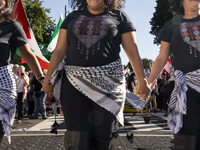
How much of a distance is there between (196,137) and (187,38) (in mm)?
1008

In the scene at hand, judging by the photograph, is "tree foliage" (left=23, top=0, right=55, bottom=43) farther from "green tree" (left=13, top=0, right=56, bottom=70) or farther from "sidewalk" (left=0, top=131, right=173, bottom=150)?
"sidewalk" (left=0, top=131, right=173, bottom=150)

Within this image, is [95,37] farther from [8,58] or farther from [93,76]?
[8,58]

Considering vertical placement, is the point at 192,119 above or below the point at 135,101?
above

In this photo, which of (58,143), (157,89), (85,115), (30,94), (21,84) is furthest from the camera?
(157,89)

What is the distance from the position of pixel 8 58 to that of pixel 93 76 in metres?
0.81

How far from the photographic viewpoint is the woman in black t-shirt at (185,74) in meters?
2.70

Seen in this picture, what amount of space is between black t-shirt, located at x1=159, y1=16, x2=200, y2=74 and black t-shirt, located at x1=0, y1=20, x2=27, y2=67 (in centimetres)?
157

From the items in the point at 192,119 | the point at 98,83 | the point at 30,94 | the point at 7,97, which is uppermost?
the point at 98,83

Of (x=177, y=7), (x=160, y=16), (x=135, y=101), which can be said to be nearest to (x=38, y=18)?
(x=160, y=16)

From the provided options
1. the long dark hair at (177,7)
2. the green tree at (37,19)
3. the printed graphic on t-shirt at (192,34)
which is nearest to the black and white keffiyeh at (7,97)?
the printed graphic on t-shirt at (192,34)

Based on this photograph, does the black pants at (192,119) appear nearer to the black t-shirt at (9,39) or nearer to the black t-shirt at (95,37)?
the black t-shirt at (95,37)

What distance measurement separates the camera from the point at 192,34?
290 cm

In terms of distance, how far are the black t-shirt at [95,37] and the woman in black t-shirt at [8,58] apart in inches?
19.5

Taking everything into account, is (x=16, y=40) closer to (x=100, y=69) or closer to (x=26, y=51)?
(x=26, y=51)
